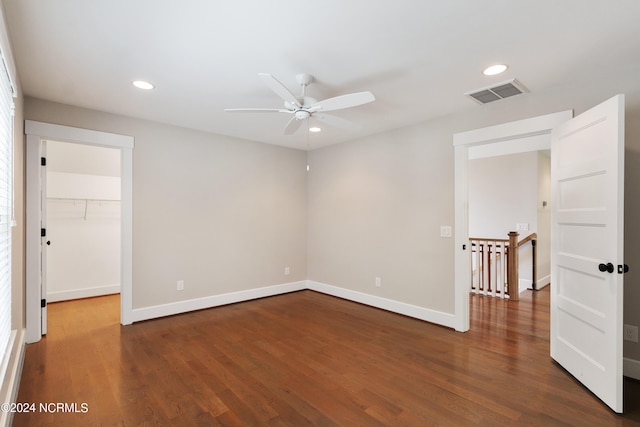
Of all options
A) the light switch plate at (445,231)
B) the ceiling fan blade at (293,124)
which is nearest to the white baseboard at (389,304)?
the light switch plate at (445,231)

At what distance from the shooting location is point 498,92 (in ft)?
9.94

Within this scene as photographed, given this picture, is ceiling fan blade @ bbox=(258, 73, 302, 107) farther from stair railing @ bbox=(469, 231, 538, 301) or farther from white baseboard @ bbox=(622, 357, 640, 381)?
stair railing @ bbox=(469, 231, 538, 301)

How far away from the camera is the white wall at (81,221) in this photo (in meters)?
4.79

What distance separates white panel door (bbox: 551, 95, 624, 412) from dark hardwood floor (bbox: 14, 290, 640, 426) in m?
0.21

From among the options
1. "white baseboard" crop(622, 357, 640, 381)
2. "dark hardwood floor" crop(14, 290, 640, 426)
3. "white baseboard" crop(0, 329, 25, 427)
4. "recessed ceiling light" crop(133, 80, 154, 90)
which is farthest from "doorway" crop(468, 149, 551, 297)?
"white baseboard" crop(0, 329, 25, 427)

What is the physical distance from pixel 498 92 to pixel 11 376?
447 centimetres

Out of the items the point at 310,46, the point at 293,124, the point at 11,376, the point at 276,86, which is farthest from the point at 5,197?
the point at 310,46

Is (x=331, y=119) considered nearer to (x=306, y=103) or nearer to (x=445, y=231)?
(x=306, y=103)

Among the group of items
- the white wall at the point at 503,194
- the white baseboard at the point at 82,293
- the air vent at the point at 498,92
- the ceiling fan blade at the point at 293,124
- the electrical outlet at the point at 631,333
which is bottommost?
the white baseboard at the point at 82,293

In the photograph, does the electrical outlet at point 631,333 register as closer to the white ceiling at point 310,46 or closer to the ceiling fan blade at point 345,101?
the white ceiling at point 310,46

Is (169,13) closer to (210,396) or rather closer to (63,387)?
(210,396)

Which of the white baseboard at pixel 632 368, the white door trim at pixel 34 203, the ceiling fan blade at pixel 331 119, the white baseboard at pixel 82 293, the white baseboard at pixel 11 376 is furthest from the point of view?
the white baseboard at pixel 82 293

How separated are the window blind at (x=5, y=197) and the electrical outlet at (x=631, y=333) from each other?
432 cm

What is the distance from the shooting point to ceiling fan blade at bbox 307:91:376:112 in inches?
91.4
